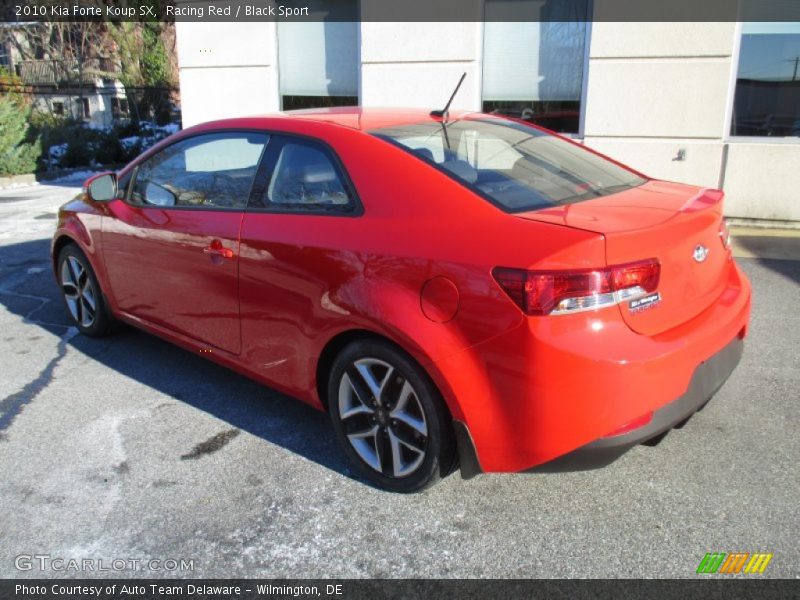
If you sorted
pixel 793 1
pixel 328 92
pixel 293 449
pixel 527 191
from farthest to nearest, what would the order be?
pixel 328 92
pixel 793 1
pixel 293 449
pixel 527 191

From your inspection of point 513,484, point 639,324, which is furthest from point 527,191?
point 513,484

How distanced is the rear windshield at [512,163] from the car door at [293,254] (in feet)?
1.24

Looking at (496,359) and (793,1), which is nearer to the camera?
(496,359)

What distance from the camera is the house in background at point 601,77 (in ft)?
25.2

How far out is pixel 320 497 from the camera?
2984mm

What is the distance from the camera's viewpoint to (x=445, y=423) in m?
2.71

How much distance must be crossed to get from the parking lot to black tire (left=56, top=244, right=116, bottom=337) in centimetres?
65

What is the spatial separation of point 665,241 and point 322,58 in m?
8.15

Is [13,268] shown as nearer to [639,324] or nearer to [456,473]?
[456,473]

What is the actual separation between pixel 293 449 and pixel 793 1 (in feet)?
24.8

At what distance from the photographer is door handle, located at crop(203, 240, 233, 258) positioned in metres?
3.43

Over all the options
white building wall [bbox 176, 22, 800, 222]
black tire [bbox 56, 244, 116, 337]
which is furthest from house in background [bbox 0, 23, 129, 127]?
black tire [bbox 56, 244, 116, 337]

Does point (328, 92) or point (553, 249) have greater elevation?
point (328, 92)

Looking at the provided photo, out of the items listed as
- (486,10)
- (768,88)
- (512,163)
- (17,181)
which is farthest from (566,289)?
(17,181)
